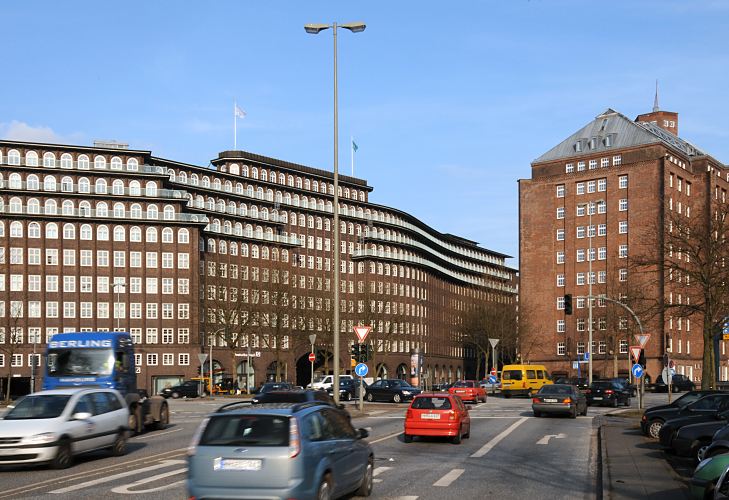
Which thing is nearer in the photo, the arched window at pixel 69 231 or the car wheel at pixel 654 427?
the car wheel at pixel 654 427

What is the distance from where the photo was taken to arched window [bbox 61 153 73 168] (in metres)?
97.9

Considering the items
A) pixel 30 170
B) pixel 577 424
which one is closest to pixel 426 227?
pixel 30 170

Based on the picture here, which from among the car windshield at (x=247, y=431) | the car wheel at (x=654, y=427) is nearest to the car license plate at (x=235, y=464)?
the car windshield at (x=247, y=431)

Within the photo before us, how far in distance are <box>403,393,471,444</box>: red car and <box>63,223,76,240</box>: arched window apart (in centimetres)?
7833

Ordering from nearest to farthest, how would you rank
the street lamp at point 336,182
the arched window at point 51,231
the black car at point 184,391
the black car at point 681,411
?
the black car at point 681,411 → the street lamp at point 336,182 → the black car at point 184,391 → the arched window at point 51,231

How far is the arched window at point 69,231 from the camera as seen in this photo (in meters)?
95.9

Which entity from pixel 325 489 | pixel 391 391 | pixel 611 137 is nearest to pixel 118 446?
pixel 325 489

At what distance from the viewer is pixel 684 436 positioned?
19.6m

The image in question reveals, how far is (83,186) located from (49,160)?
4.65m

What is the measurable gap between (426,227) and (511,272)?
137 ft

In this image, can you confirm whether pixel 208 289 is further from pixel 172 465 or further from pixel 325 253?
pixel 172 465

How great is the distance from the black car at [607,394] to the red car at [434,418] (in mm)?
29126

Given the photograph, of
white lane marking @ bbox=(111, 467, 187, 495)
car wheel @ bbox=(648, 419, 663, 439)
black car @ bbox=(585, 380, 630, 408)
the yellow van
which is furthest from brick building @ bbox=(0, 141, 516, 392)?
white lane marking @ bbox=(111, 467, 187, 495)

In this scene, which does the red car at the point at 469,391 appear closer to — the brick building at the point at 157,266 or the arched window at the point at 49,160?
the brick building at the point at 157,266
